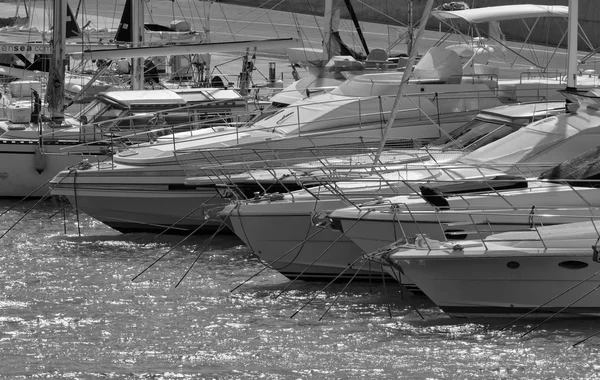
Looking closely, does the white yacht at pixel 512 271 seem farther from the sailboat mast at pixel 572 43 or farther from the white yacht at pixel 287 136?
the white yacht at pixel 287 136

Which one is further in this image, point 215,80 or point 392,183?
point 215,80

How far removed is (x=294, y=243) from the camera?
47.3 ft

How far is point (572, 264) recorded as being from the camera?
38.2ft

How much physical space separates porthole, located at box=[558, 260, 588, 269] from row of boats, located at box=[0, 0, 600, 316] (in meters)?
0.01

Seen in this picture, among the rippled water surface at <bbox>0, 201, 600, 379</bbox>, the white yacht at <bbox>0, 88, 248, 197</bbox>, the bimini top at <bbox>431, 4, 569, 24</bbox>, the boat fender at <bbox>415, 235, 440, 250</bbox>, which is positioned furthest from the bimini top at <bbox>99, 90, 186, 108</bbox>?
the boat fender at <bbox>415, 235, 440, 250</bbox>

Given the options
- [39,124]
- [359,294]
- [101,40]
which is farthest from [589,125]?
[101,40]

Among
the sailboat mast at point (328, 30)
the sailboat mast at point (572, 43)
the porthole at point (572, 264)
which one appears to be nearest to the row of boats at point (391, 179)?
the porthole at point (572, 264)

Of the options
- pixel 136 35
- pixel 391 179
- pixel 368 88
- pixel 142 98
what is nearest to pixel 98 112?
pixel 142 98

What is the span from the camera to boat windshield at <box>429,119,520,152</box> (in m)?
16.0

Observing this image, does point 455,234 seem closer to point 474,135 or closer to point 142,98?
point 474,135

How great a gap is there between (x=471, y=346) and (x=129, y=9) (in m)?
17.0

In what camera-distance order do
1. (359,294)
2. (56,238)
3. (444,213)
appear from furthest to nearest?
(56,238), (359,294), (444,213)

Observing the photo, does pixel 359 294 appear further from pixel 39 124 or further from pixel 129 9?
pixel 129 9

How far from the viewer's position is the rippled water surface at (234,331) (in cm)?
1089
